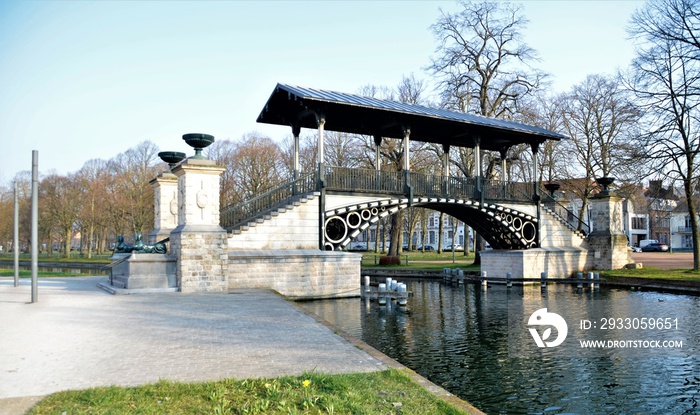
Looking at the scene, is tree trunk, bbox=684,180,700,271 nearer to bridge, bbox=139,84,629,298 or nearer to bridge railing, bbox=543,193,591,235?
bridge, bbox=139,84,629,298

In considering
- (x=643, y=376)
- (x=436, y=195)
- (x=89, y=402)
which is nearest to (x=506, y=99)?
(x=436, y=195)

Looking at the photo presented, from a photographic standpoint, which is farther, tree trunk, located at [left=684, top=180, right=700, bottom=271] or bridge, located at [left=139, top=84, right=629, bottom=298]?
tree trunk, located at [left=684, top=180, right=700, bottom=271]

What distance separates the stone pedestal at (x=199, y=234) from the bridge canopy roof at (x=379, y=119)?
475 centimetres

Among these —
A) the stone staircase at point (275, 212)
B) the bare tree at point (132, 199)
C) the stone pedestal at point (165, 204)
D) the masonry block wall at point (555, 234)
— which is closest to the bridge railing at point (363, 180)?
the stone staircase at point (275, 212)

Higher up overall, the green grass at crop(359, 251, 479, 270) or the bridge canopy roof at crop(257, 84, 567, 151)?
the bridge canopy roof at crop(257, 84, 567, 151)

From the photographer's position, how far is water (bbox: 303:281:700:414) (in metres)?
6.95

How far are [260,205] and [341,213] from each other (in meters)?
3.11

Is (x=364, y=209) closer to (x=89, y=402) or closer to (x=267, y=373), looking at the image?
(x=267, y=373)

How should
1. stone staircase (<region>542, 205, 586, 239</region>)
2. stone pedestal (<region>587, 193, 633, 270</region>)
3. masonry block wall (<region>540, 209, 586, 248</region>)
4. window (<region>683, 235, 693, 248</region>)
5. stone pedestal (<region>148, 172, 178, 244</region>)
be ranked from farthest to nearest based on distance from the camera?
window (<region>683, 235, 693, 248</region>) < stone pedestal (<region>587, 193, 633, 270</region>) < stone staircase (<region>542, 205, 586, 239</region>) < masonry block wall (<region>540, 209, 586, 248</region>) < stone pedestal (<region>148, 172, 178, 244</region>)

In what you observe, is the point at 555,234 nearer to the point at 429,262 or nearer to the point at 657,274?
the point at 657,274

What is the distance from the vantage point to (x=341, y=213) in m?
19.8

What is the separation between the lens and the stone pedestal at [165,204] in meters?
20.5

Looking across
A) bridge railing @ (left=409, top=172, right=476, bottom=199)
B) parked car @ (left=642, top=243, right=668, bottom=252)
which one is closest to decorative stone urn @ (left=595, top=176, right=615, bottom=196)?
bridge railing @ (left=409, top=172, right=476, bottom=199)

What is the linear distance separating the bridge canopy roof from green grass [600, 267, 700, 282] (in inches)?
291
